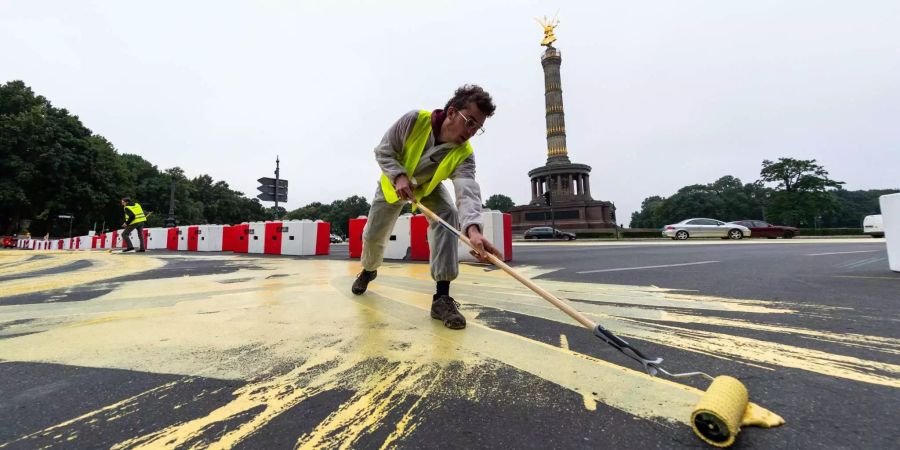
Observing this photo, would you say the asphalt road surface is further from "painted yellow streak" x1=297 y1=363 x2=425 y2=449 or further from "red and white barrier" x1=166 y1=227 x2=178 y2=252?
"red and white barrier" x1=166 y1=227 x2=178 y2=252

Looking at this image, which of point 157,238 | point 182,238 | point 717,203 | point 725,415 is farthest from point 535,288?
point 717,203

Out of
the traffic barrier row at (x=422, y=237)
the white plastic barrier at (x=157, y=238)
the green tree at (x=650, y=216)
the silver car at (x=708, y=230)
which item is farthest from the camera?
the green tree at (x=650, y=216)

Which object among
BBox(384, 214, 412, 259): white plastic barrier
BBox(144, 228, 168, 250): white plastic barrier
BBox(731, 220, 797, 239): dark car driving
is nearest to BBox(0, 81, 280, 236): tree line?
BBox(144, 228, 168, 250): white plastic barrier

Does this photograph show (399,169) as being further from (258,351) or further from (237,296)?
(237,296)

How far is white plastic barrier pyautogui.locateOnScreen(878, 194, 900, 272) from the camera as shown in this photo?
434 cm

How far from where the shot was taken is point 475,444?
1.00 metres

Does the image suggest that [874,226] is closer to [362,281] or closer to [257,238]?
[362,281]

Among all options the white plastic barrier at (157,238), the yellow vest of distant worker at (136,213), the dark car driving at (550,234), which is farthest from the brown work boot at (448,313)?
the dark car driving at (550,234)

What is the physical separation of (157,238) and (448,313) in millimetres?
19187

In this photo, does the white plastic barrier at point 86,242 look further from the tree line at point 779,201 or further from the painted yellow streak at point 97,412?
the tree line at point 779,201

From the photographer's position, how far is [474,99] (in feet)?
8.20

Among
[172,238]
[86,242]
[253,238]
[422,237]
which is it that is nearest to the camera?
[422,237]

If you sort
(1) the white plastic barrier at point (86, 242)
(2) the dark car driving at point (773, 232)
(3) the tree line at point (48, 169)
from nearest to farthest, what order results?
(1) the white plastic barrier at point (86, 242)
(2) the dark car driving at point (773, 232)
(3) the tree line at point (48, 169)

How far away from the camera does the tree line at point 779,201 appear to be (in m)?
44.1
